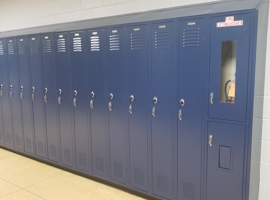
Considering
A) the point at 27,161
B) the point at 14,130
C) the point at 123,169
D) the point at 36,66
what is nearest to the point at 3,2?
the point at 36,66

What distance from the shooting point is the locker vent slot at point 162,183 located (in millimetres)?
2829

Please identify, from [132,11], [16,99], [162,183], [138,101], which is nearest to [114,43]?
[132,11]

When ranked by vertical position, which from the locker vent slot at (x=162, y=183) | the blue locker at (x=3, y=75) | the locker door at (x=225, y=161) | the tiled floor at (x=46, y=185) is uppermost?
the blue locker at (x=3, y=75)

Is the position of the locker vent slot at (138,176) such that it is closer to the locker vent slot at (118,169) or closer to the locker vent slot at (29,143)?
the locker vent slot at (118,169)

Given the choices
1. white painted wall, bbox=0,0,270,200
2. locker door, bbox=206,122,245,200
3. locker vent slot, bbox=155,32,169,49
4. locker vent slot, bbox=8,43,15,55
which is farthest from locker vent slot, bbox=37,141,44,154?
locker door, bbox=206,122,245,200

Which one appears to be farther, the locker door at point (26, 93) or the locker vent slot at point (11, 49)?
the locker vent slot at point (11, 49)

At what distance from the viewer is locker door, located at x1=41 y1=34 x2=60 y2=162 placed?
3.80 m

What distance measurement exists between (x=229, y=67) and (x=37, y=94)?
9.61 feet

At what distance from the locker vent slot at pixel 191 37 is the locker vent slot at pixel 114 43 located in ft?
2.76

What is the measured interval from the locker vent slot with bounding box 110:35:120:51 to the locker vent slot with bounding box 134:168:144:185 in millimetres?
1426

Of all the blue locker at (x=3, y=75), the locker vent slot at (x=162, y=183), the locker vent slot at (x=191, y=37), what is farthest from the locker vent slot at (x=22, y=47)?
the locker vent slot at (x=162, y=183)

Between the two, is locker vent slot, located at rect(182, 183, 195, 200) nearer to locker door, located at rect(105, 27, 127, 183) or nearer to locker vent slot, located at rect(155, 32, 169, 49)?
locker door, located at rect(105, 27, 127, 183)

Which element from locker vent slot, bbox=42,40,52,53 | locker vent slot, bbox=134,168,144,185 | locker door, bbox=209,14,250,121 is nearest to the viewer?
locker door, bbox=209,14,250,121

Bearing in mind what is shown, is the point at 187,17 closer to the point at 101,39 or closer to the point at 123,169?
the point at 101,39
